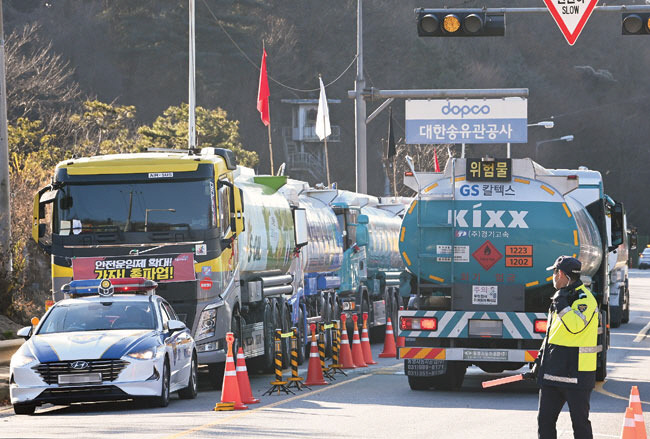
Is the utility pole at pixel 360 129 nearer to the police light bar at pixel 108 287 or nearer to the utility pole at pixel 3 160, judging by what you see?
the utility pole at pixel 3 160

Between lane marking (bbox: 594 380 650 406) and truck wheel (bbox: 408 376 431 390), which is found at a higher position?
truck wheel (bbox: 408 376 431 390)

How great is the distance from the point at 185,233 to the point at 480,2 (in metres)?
78.0

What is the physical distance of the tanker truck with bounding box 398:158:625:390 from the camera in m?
18.4

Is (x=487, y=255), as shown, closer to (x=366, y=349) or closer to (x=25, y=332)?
(x=25, y=332)

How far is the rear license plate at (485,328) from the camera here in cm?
1833

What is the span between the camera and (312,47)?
8550 cm

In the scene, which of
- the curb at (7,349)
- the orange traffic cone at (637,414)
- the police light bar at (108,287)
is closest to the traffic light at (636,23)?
the police light bar at (108,287)

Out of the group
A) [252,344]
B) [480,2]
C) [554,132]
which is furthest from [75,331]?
[554,132]

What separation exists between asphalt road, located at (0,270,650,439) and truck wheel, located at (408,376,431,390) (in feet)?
0.43

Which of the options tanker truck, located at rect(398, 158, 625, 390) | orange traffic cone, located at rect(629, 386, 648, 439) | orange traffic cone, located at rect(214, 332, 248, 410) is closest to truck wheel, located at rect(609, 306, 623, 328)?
tanker truck, located at rect(398, 158, 625, 390)

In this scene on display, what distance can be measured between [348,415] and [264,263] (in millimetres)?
8193

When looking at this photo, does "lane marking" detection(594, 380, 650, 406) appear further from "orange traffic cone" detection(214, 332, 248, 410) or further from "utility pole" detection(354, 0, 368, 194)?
"utility pole" detection(354, 0, 368, 194)

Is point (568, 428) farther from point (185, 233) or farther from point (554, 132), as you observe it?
point (554, 132)

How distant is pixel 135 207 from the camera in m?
20.1
